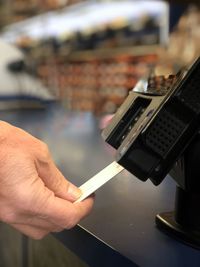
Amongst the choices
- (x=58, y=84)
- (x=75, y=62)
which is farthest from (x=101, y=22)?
(x=58, y=84)

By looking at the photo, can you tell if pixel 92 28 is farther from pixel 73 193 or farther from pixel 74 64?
pixel 73 193

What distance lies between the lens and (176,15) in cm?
134

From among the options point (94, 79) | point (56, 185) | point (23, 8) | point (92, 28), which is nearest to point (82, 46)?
point (92, 28)

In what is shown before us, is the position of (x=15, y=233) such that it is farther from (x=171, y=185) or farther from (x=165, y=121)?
(x=165, y=121)

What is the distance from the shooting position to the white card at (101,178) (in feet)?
1.20

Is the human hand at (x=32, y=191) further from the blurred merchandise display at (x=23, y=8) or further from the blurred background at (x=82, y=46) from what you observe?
the blurred merchandise display at (x=23, y=8)

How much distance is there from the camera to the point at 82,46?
2621 mm

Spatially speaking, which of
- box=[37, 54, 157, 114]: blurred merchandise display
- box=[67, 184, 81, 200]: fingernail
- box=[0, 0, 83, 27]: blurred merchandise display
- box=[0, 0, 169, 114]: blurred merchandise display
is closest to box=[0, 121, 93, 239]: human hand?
box=[67, 184, 81, 200]: fingernail

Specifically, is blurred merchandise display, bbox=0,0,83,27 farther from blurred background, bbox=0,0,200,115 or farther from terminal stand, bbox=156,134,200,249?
terminal stand, bbox=156,134,200,249

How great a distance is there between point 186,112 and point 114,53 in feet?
6.29

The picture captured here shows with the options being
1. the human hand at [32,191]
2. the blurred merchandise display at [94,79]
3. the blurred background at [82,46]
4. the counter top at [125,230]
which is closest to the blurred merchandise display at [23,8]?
the blurred background at [82,46]

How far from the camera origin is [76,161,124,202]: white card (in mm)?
365

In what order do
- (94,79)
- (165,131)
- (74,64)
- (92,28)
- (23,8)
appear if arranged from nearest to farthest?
(165,131)
(94,79)
(74,64)
(92,28)
(23,8)

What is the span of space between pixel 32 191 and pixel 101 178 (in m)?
0.06
